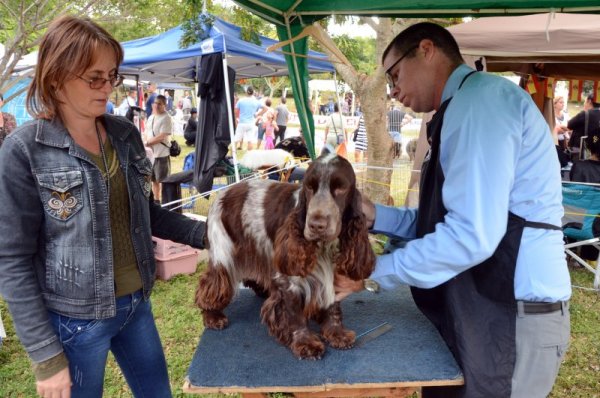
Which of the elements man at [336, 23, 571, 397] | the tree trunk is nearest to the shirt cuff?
man at [336, 23, 571, 397]

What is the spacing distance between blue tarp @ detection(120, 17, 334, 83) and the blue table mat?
2.96 m

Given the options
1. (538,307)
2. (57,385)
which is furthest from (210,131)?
(538,307)

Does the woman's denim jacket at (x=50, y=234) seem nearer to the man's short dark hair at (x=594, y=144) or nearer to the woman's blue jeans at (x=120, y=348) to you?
the woman's blue jeans at (x=120, y=348)

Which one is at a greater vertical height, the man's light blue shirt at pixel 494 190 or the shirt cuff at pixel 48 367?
the man's light blue shirt at pixel 494 190

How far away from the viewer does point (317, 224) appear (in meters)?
2.01

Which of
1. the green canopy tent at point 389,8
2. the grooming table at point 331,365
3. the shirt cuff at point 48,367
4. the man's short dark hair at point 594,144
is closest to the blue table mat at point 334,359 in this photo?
the grooming table at point 331,365

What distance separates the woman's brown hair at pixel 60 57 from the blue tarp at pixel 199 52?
308cm

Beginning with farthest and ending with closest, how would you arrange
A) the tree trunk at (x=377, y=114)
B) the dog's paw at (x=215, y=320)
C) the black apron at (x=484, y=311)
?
the tree trunk at (x=377, y=114) → the dog's paw at (x=215, y=320) → the black apron at (x=484, y=311)

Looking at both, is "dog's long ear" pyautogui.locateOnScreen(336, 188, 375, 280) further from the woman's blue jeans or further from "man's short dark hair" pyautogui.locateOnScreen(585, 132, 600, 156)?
"man's short dark hair" pyautogui.locateOnScreen(585, 132, 600, 156)

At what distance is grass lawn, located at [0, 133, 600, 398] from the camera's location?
3963 mm

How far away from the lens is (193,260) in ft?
21.1

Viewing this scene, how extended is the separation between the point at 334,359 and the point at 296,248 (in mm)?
536

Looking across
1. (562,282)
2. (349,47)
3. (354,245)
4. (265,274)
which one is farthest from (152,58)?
(562,282)

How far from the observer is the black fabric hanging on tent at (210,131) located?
7.54 metres
